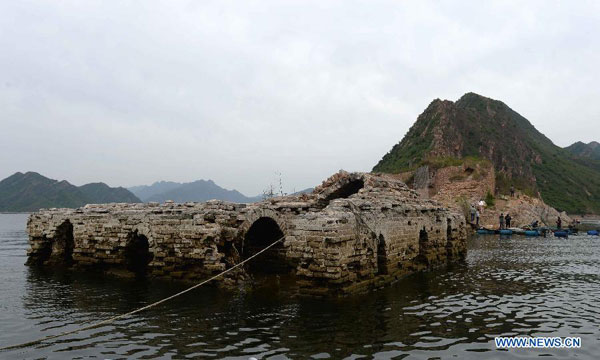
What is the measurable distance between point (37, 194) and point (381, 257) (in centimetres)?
17658

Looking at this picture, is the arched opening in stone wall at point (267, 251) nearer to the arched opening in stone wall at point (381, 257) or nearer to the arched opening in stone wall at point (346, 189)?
the arched opening in stone wall at point (381, 257)

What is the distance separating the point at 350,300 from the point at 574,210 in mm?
101597

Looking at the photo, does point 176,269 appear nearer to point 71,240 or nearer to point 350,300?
point 350,300

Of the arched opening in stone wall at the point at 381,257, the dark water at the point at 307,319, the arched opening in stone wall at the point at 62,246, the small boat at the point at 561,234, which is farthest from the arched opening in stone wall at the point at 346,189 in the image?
the small boat at the point at 561,234

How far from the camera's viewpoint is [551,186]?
338ft

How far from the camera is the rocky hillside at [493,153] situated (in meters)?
79.9

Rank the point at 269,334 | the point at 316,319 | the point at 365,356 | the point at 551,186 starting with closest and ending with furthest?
the point at 365,356, the point at 269,334, the point at 316,319, the point at 551,186

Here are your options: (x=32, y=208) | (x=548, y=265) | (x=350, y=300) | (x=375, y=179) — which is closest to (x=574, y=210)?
(x=548, y=265)

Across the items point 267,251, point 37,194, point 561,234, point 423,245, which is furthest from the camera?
point 37,194

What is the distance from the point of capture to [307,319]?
11.5 meters

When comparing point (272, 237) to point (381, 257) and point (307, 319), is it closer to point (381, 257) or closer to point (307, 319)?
point (381, 257)

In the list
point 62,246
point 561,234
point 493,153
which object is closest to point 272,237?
point 62,246

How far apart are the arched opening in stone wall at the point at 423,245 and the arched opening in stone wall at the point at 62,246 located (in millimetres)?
19159

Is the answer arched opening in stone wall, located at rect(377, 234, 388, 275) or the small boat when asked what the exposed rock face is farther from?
arched opening in stone wall, located at rect(377, 234, 388, 275)
